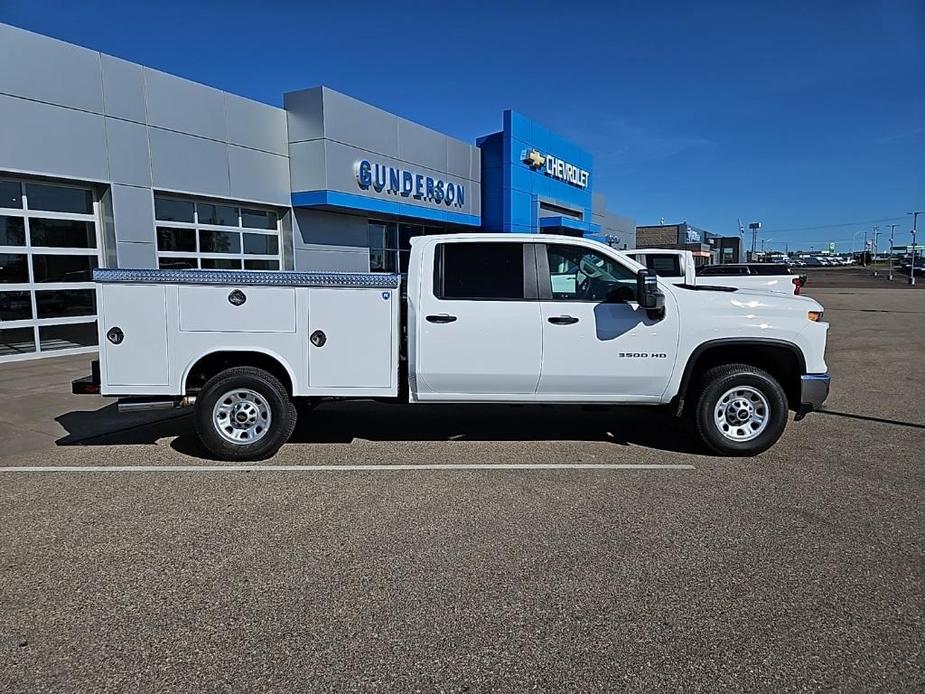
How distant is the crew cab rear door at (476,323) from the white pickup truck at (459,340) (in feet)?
0.03

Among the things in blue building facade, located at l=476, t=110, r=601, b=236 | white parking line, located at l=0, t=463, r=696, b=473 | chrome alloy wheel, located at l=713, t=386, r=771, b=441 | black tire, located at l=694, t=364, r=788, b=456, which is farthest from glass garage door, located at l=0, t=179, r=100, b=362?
blue building facade, located at l=476, t=110, r=601, b=236

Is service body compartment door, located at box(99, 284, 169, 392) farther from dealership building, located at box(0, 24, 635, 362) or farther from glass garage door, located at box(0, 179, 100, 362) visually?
glass garage door, located at box(0, 179, 100, 362)

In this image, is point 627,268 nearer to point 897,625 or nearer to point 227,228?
point 897,625

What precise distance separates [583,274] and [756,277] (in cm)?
1456

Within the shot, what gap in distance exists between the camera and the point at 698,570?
3.89m

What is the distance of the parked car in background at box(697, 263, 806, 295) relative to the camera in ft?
54.2

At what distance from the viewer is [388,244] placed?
2064cm

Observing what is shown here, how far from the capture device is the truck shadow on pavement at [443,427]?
6816 millimetres

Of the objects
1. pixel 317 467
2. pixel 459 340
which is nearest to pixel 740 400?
pixel 459 340

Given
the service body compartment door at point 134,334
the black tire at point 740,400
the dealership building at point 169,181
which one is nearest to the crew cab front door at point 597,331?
the black tire at point 740,400

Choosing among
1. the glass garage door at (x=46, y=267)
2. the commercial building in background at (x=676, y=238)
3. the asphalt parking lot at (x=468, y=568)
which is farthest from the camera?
the commercial building in background at (x=676, y=238)

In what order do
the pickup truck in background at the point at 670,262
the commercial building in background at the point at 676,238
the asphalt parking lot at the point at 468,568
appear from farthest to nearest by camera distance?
the commercial building in background at the point at 676,238 < the pickup truck in background at the point at 670,262 < the asphalt parking lot at the point at 468,568

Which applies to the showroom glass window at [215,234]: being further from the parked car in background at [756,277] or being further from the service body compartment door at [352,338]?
the parked car in background at [756,277]

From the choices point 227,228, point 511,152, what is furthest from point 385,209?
point 511,152
